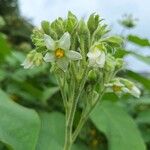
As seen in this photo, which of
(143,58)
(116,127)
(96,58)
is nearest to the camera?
(96,58)

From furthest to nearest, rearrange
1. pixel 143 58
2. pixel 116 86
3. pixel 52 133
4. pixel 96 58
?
pixel 143 58 → pixel 52 133 → pixel 116 86 → pixel 96 58

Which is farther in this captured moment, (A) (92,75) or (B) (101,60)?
(A) (92,75)

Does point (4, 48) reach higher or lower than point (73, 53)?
lower

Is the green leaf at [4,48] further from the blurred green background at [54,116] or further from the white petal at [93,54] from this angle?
the white petal at [93,54]

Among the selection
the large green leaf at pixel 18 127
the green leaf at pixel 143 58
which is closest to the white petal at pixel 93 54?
the large green leaf at pixel 18 127

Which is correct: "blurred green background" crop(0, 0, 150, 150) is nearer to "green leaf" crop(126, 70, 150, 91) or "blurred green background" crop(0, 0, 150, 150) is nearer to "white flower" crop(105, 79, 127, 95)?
"green leaf" crop(126, 70, 150, 91)

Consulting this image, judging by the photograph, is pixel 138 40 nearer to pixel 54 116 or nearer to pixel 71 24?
pixel 54 116

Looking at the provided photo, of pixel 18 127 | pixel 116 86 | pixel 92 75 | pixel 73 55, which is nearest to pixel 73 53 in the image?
pixel 73 55

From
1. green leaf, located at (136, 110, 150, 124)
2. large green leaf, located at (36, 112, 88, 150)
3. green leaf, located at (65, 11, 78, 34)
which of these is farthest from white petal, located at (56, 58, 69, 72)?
green leaf, located at (136, 110, 150, 124)

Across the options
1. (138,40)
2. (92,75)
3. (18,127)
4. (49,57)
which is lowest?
(138,40)
